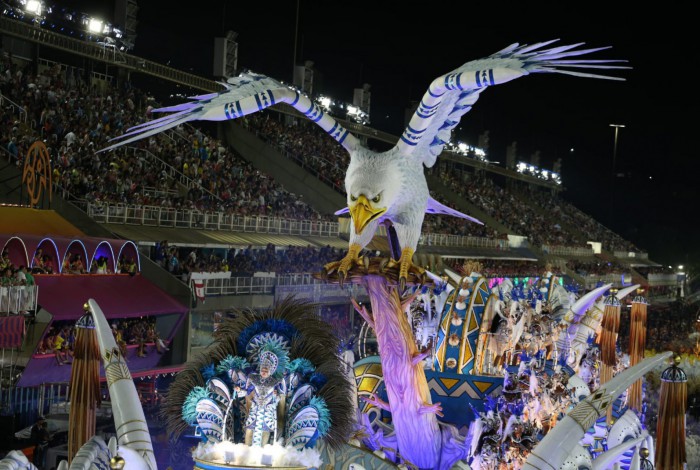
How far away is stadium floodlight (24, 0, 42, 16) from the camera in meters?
28.5

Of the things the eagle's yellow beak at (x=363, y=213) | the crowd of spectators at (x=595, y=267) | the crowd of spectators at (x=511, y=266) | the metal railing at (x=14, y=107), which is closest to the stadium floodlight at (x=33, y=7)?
the metal railing at (x=14, y=107)

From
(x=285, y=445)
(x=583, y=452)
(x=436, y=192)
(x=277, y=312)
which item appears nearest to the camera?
(x=285, y=445)

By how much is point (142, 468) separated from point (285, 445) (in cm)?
164

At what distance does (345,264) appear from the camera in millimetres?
11250

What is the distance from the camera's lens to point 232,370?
7.00 m

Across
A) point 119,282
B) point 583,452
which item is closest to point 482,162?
point 119,282

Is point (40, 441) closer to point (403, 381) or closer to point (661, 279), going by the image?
point (403, 381)

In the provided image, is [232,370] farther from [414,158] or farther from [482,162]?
[482,162]

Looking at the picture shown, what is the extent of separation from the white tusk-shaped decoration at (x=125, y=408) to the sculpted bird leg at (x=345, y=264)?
4274 millimetres

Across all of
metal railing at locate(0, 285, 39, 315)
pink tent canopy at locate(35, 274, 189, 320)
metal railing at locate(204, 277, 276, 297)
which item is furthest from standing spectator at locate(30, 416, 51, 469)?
metal railing at locate(204, 277, 276, 297)

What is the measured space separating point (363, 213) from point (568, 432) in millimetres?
4846

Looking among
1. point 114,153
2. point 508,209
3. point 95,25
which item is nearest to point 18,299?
point 114,153

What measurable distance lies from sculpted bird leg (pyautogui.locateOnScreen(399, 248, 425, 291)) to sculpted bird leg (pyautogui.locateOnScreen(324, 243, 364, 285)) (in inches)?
19.2

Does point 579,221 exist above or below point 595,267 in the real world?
above
